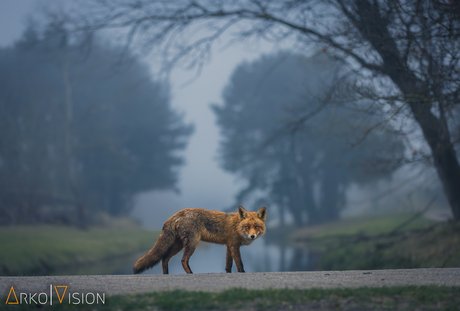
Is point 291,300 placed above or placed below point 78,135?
below

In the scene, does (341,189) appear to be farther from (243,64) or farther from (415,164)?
(415,164)

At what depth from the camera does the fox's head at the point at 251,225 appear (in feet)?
20.9

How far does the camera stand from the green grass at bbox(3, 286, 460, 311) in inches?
169

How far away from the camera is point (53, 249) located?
17.7 metres

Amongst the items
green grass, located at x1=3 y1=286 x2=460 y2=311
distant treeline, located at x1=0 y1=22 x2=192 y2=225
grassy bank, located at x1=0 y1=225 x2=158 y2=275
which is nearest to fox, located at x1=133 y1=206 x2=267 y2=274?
green grass, located at x1=3 y1=286 x2=460 y2=311

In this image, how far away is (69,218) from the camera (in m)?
27.3

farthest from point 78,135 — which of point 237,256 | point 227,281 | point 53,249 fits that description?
point 227,281

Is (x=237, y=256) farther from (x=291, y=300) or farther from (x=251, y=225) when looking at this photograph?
(x=291, y=300)

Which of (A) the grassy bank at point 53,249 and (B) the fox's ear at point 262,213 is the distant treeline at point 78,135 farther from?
(B) the fox's ear at point 262,213

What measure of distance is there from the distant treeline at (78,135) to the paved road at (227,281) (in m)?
21.9

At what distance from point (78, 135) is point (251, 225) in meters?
35.3

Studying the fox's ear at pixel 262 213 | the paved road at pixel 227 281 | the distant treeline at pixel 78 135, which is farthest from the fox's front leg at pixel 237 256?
the distant treeline at pixel 78 135

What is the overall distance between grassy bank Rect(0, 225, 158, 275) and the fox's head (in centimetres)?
1116

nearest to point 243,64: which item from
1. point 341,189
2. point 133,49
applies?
point 341,189
